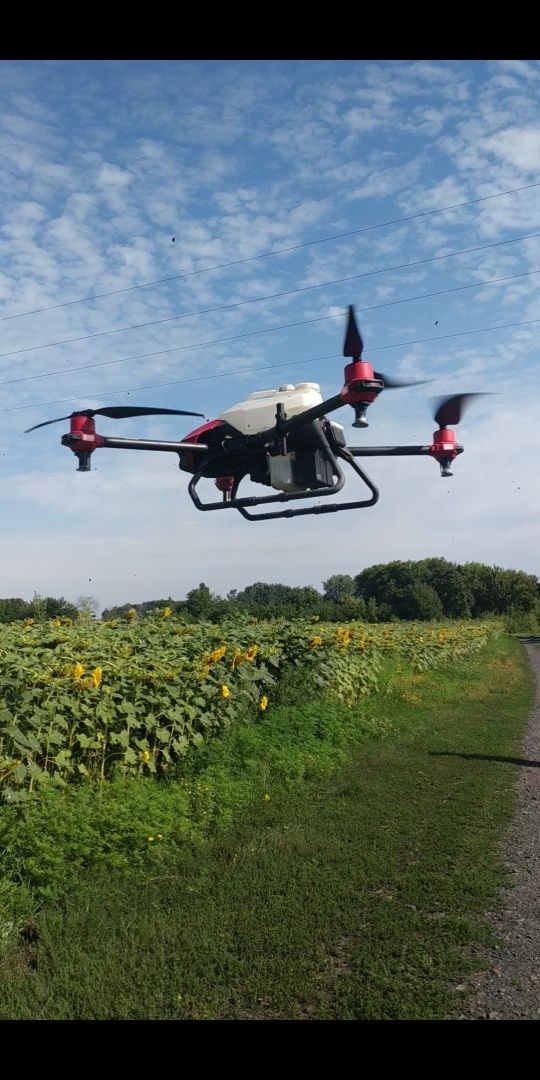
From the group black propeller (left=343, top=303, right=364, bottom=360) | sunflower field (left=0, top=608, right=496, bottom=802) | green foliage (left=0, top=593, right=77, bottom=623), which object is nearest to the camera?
black propeller (left=343, top=303, right=364, bottom=360)

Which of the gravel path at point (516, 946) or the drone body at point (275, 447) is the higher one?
the drone body at point (275, 447)

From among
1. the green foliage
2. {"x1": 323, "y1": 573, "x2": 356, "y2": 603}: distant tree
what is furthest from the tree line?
the green foliage

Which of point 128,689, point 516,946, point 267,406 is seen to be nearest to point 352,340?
point 267,406

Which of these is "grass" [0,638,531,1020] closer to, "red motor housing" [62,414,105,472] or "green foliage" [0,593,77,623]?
"red motor housing" [62,414,105,472]

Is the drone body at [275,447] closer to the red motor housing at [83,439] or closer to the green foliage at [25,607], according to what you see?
the red motor housing at [83,439]

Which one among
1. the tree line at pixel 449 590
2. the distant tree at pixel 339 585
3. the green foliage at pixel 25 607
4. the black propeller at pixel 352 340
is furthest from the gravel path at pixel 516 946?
the distant tree at pixel 339 585
